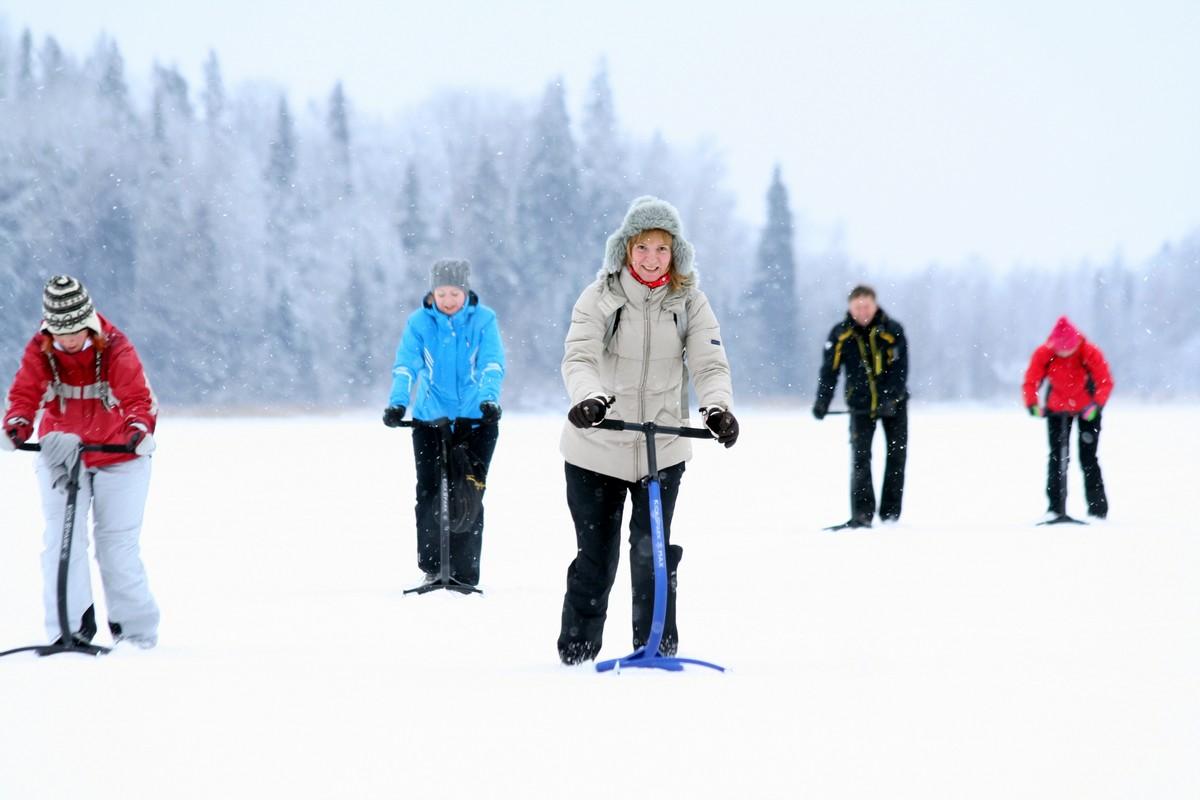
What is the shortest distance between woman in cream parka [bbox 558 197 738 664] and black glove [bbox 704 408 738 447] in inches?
3.3

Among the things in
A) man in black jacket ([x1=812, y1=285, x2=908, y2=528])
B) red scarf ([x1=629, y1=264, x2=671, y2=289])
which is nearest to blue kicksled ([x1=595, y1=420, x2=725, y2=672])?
red scarf ([x1=629, y1=264, x2=671, y2=289])

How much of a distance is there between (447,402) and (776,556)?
9.44 feet

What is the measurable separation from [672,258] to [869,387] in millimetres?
6101

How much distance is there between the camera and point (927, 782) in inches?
138

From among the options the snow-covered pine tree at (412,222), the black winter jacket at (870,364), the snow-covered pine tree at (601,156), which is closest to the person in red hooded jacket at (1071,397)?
the black winter jacket at (870,364)

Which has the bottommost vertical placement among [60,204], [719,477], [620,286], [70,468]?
[719,477]

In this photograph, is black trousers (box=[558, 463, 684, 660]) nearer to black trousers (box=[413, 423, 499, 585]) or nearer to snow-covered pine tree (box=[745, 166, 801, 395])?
black trousers (box=[413, 423, 499, 585])

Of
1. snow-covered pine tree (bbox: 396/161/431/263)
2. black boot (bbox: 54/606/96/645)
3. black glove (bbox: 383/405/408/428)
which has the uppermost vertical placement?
snow-covered pine tree (bbox: 396/161/431/263)

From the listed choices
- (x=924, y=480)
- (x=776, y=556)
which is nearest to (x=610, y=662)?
(x=776, y=556)

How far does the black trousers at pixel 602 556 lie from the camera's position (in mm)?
5020

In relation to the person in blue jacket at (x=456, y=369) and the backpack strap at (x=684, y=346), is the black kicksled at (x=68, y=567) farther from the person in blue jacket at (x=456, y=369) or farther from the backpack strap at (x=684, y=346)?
the backpack strap at (x=684, y=346)

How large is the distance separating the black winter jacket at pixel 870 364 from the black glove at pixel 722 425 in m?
6.03

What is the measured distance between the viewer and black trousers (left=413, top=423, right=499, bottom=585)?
761 cm

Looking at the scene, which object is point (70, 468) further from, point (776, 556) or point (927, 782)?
point (776, 556)
